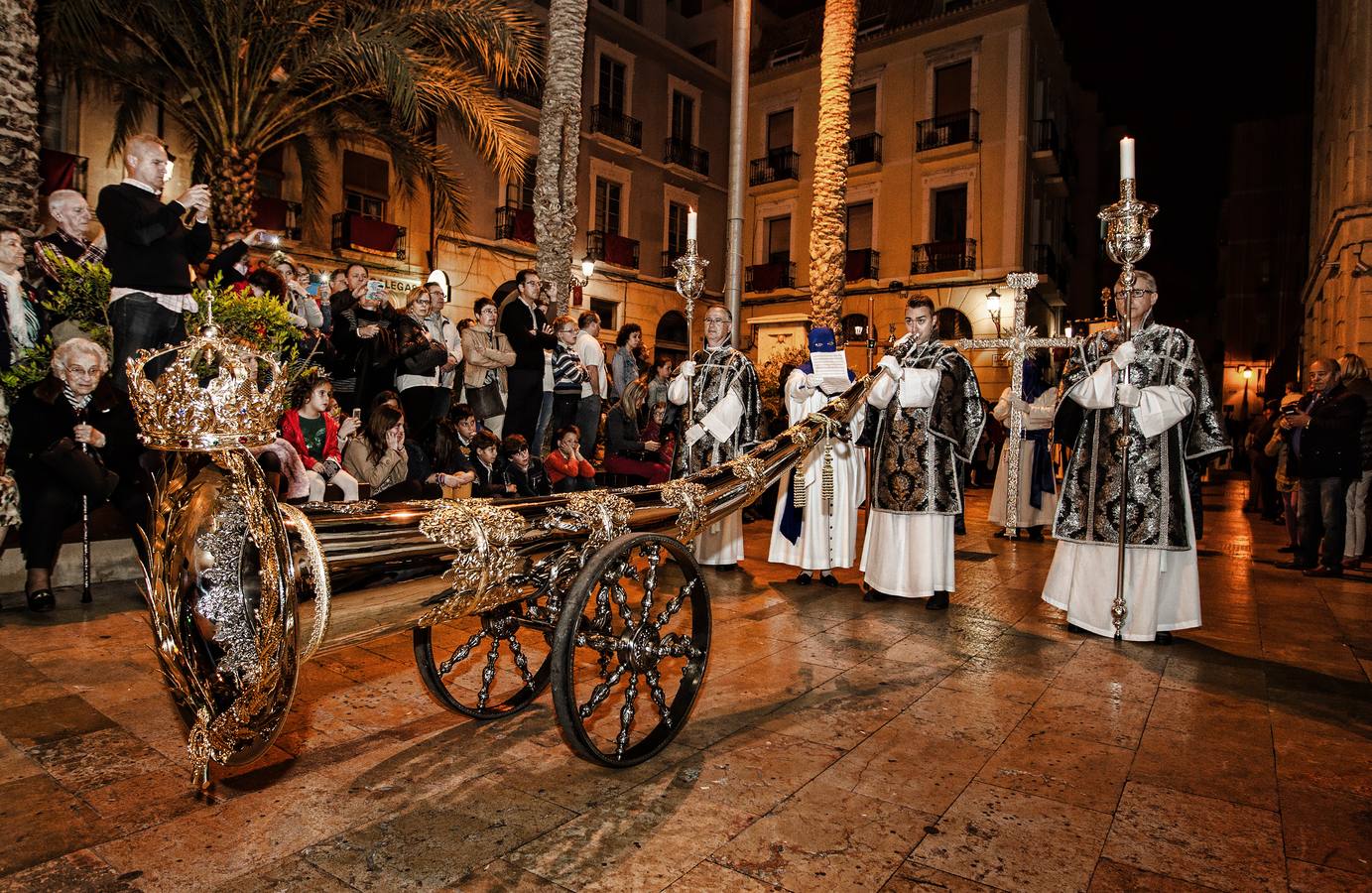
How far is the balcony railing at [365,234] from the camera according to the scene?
1883 centimetres

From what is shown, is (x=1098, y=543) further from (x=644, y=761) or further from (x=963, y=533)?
(x=963, y=533)

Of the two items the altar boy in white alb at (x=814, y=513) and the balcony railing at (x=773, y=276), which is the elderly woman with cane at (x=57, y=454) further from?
the balcony railing at (x=773, y=276)

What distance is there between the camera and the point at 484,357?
801 cm

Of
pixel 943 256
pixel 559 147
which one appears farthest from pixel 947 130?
pixel 559 147

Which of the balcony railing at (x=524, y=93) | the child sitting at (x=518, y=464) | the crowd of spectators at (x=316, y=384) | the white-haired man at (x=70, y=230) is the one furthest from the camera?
the balcony railing at (x=524, y=93)

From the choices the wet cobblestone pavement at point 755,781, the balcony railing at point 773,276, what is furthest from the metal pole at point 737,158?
the balcony railing at point 773,276

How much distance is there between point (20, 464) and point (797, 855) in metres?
5.24

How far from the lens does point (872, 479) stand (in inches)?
255

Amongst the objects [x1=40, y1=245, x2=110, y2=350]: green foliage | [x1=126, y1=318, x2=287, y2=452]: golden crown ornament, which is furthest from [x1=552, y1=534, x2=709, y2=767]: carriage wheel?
[x1=40, y1=245, x2=110, y2=350]: green foliage

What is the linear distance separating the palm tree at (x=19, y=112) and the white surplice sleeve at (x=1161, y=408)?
8010 mm

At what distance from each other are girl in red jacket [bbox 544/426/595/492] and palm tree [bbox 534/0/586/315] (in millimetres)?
2319

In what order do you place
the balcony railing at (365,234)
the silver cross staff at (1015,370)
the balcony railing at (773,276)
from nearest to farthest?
the silver cross staff at (1015,370) → the balcony railing at (365,234) → the balcony railing at (773,276)

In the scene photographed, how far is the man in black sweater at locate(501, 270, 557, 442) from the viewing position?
26.6ft

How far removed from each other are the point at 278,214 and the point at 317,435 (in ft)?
44.9
